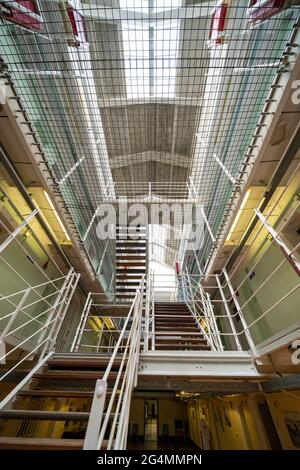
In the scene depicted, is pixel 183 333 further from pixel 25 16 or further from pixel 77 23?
pixel 77 23

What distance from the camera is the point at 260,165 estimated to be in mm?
2047

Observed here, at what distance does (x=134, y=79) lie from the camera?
12.1ft

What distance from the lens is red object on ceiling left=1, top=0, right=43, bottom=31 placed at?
1.77 metres

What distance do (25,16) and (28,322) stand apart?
9.44ft

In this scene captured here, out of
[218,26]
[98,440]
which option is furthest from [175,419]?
[218,26]

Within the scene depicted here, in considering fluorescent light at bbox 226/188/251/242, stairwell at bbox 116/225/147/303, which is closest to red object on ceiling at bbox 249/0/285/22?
fluorescent light at bbox 226/188/251/242

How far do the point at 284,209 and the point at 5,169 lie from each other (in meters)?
3.18

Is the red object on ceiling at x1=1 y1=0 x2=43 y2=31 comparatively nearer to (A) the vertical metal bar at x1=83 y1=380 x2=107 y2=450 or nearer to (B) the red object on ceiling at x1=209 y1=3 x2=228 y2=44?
(B) the red object on ceiling at x1=209 y1=3 x2=228 y2=44

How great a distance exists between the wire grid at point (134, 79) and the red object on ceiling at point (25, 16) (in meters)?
0.13

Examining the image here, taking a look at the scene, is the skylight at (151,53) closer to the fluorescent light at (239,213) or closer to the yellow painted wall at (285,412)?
the fluorescent light at (239,213)

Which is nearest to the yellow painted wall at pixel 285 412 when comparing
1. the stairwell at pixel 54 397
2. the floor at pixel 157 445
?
the stairwell at pixel 54 397

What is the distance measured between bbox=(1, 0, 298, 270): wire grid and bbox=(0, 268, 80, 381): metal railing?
115cm

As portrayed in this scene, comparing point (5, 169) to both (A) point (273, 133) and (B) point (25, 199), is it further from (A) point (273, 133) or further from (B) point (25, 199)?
(A) point (273, 133)

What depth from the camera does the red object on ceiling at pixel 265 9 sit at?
1763mm
